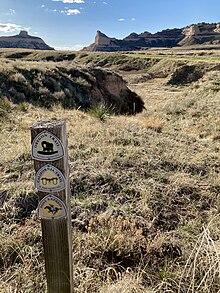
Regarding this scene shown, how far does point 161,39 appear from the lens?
153875 millimetres

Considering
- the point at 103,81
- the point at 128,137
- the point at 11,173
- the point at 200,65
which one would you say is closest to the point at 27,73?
the point at 103,81

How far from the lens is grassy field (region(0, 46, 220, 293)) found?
270cm

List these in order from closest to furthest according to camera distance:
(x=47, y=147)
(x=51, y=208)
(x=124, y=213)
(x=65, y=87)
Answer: (x=47, y=147) → (x=51, y=208) → (x=124, y=213) → (x=65, y=87)

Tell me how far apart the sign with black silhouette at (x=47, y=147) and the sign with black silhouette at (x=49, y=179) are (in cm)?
6

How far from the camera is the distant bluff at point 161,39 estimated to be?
13100 centimetres

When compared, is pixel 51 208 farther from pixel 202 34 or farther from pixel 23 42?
pixel 23 42

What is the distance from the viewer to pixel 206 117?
1189cm

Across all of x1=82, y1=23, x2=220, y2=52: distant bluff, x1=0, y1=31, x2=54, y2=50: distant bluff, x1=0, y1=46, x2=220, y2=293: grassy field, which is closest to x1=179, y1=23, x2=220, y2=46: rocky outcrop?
x1=82, y1=23, x2=220, y2=52: distant bluff

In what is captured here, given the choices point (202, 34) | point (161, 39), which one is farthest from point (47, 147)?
point (161, 39)

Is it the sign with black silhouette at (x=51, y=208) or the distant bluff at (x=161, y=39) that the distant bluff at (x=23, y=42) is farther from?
the sign with black silhouette at (x=51, y=208)

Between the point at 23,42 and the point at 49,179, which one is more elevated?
the point at 23,42

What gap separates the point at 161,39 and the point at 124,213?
161256mm

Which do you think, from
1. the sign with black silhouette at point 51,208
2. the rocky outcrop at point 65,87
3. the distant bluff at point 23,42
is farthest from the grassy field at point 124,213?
the distant bluff at point 23,42

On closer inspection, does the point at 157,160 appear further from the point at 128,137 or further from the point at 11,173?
the point at 11,173
